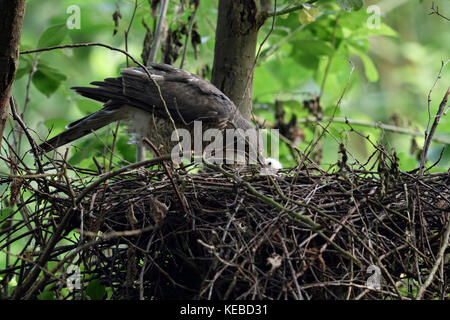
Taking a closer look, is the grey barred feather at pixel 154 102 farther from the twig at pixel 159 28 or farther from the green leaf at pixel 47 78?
the green leaf at pixel 47 78

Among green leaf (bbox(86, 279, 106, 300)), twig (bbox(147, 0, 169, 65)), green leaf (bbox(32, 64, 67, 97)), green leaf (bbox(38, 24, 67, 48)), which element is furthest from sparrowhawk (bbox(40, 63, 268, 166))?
green leaf (bbox(86, 279, 106, 300))

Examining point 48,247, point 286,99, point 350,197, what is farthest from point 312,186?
point 286,99

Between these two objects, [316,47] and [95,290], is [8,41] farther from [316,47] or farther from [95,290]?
[316,47]

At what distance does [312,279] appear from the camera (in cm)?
306

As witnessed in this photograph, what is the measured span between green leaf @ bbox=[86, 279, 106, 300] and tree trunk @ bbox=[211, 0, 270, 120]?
184cm

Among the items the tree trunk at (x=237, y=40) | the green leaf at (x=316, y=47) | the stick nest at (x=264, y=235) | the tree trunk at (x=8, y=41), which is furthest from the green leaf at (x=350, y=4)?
the tree trunk at (x=8, y=41)

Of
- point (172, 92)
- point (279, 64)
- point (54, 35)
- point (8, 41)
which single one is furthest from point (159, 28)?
point (8, 41)

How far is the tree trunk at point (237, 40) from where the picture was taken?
14.4 ft

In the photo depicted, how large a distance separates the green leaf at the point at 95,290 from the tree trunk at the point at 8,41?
1.22 meters

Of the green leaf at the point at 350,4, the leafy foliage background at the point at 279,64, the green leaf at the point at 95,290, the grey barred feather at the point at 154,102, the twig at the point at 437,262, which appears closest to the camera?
the twig at the point at 437,262

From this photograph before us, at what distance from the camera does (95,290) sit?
3316 millimetres

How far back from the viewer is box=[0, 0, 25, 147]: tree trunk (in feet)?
7.94

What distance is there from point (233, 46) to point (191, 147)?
3.25ft

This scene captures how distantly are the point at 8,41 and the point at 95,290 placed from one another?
154cm
